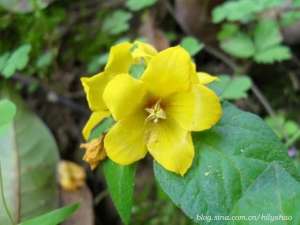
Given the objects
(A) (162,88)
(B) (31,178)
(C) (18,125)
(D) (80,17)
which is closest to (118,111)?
(A) (162,88)

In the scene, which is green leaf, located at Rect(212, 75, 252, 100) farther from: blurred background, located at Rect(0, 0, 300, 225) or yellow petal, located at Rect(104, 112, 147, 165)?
yellow petal, located at Rect(104, 112, 147, 165)

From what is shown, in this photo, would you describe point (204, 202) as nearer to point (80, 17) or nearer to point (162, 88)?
point (162, 88)

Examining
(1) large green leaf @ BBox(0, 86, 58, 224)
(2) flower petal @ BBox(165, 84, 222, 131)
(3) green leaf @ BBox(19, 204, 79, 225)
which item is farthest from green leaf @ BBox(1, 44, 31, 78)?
(2) flower petal @ BBox(165, 84, 222, 131)

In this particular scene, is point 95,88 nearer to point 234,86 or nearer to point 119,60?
point 119,60

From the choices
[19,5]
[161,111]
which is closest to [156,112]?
[161,111]

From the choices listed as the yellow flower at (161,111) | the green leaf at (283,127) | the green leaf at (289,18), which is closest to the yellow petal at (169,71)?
the yellow flower at (161,111)

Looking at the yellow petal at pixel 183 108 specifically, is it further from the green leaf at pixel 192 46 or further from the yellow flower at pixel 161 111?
the green leaf at pixel 192 46
